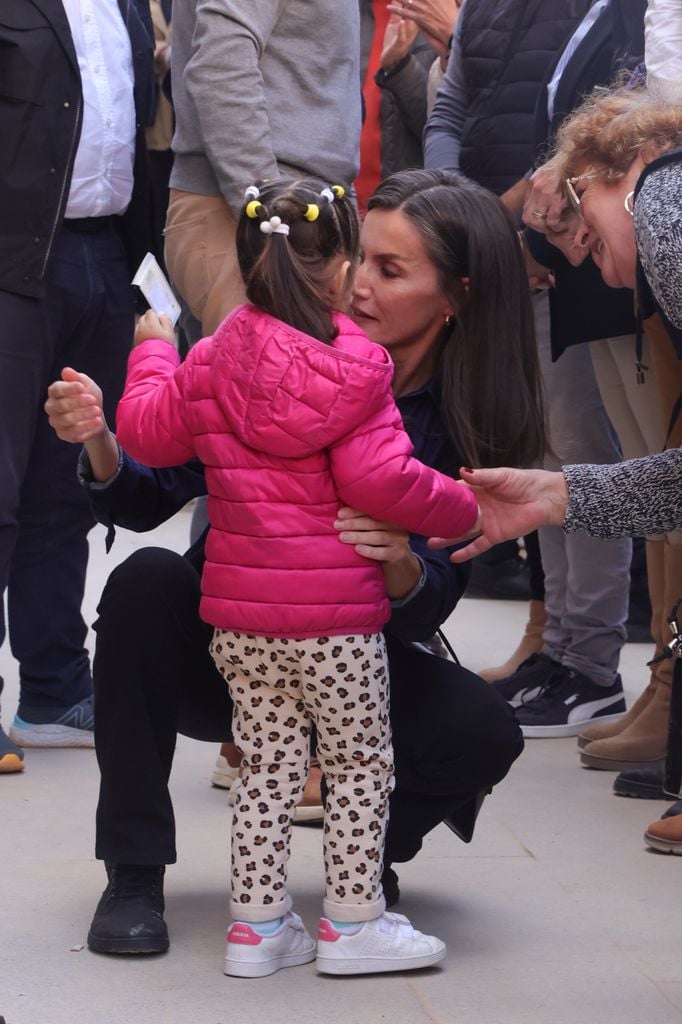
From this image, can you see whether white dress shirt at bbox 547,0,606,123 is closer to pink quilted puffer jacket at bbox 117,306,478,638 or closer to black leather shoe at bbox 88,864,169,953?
pink quilted puffer jacket at bbox 117,306,478,638

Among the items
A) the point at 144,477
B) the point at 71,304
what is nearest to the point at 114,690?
the point at 144,477

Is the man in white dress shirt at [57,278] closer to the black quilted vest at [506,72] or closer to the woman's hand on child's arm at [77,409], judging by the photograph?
the black quilted vest at [506,72]

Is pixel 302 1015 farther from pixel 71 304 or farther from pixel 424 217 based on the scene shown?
pixel 71 304

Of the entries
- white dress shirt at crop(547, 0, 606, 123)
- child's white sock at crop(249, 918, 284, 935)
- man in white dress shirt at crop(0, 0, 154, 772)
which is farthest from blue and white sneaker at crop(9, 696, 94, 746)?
white dress shirt at crop(547, 0, 606, 123)

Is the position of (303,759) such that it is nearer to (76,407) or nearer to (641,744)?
(76,407)

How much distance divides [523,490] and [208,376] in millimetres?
544

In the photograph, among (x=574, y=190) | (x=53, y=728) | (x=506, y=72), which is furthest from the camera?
(x=506, y=72)

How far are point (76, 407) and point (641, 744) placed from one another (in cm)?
168

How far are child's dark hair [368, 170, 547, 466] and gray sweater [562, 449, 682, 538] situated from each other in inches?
5.3

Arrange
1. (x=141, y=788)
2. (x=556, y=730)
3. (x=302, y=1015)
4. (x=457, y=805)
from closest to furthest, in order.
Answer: (x=302, y=1015), (x=141, y=788), (x=457, y=805), (x=556, y=730)

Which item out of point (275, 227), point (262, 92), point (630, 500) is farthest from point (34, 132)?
point (630, 500)

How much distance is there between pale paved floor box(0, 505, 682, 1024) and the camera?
2.10 m

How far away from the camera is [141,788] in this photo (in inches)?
88.4

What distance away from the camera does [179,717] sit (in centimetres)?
238
